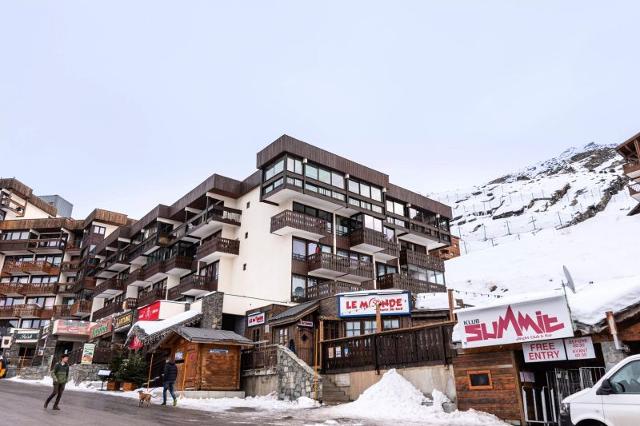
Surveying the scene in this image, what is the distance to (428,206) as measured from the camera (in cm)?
4516

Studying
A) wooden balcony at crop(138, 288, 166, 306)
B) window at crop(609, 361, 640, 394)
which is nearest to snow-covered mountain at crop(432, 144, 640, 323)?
window at crop(609, 361, 640, 394)

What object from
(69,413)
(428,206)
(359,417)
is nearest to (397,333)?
(359,417)

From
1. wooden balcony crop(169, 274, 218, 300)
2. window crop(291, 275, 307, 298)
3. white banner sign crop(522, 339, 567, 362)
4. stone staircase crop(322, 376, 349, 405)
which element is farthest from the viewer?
wooden balcony crop(169, 274, 218, 300)

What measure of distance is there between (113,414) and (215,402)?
7271 mm

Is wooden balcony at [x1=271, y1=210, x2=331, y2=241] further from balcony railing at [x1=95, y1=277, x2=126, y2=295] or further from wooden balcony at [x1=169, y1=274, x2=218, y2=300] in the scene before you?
balcony railing at [x1=95, y1=277, x2=126, y2=295]

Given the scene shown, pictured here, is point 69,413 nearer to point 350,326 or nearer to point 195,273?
point 350,326

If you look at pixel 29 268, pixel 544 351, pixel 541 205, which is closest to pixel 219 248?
pixel 544 351

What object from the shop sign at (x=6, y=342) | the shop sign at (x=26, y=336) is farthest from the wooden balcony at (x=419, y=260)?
the shop sign at (x=6, y=342)

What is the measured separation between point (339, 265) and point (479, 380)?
2081cm

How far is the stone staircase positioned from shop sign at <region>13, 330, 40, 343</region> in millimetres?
42346

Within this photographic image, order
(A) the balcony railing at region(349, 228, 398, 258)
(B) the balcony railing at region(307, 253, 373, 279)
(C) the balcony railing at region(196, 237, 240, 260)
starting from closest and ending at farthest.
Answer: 1. (B) the balcony railing at region(307, 253, 373, 279)
2. (A) the balcony railing at region(349, 228, 398, 258)
3. (C) the balcony railing at region(196, 237, 240, 260)

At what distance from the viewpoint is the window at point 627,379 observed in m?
7.84

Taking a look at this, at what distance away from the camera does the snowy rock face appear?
100 m

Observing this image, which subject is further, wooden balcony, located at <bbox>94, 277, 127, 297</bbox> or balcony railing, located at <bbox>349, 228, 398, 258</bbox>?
wooden balcony, located at <bbox>94, 277, 127, 297</bbox>
